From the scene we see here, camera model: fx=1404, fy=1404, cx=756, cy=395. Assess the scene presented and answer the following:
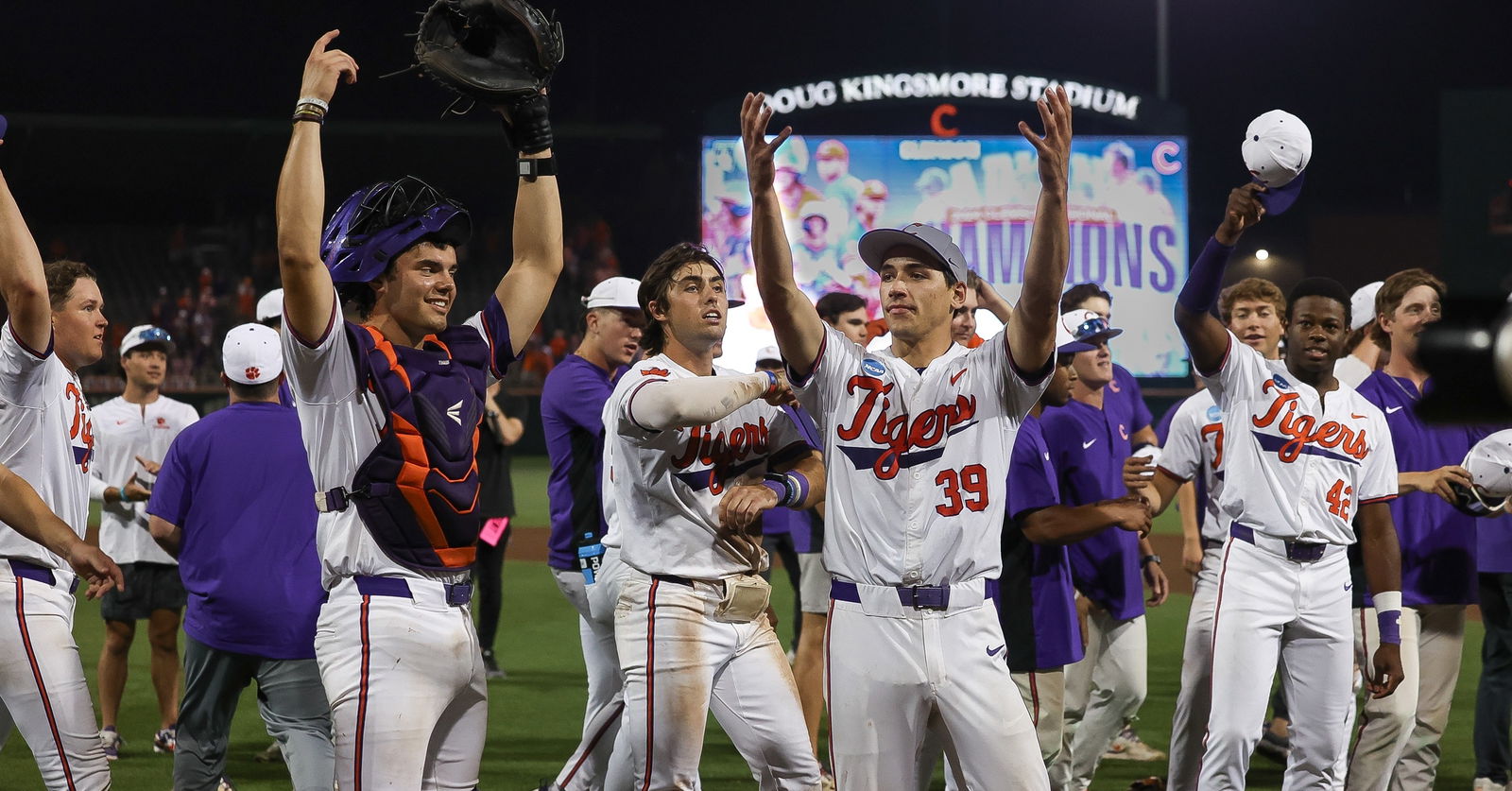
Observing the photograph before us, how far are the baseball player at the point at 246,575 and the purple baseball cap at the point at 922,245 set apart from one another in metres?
2.13

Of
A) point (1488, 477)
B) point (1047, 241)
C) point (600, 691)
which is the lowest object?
point (600, 691)

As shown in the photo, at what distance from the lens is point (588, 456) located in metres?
5.84

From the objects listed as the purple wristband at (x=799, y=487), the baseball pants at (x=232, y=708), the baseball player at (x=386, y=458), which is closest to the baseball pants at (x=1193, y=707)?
the purple wristband at (x=799, y=487)

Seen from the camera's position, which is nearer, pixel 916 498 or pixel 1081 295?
pixel 916 498

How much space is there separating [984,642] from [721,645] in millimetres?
889

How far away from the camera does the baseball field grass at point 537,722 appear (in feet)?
20.7

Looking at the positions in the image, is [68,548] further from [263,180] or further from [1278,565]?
[263,180]

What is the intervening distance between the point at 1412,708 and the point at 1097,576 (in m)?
1.30

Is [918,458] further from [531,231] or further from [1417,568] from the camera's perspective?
[1417,568]

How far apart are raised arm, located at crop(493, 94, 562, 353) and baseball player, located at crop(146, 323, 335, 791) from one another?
4.50 ft

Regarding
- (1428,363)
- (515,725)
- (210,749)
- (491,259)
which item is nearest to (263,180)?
(491,259)

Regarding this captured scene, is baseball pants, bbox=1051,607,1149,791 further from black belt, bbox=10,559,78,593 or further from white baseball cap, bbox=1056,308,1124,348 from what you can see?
black belt, bbox=10,559,78,593

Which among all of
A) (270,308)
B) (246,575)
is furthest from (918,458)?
(270,308)

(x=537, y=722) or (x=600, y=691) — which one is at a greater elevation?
(x=600, y=691)
